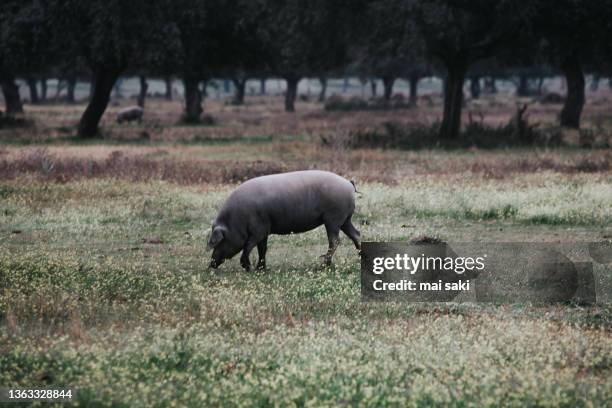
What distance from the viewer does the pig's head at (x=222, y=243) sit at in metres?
12.3

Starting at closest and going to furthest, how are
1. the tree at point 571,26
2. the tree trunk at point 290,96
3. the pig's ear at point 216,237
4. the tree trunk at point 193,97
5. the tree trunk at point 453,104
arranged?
1. the pig's ear at point 216,237
2. the tree at point 571,26
3. the tree trunk at point 453,104
4. the tree trunk at point 193,97
5. the tree trunk at point 290,96

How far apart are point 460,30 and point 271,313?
80.6 ft

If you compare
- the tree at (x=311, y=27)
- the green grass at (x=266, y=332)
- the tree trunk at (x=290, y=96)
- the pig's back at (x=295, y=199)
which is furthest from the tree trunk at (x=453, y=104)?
the tree trunk at (x=290, y=96)

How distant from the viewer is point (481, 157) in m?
28.1

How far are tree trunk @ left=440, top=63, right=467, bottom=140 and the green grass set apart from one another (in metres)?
18.4

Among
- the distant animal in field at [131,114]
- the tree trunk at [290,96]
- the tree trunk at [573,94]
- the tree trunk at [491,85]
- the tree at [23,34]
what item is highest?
the tree at [23,34]

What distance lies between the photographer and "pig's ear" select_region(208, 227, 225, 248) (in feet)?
40.1

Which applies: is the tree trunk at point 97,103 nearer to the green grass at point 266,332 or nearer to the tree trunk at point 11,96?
the green grass at point 266,332

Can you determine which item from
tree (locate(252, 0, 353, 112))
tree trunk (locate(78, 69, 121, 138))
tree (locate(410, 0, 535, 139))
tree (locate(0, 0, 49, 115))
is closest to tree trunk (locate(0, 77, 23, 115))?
tree trunk (locate(78, 69, 121, 138))

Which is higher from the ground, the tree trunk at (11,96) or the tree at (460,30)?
the tree at (460,30)

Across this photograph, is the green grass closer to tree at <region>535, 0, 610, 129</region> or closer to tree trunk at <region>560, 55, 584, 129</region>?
tree at <region>535, 0, 610, 129</region>

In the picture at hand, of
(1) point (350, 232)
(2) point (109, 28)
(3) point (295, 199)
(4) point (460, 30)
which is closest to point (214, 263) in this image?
(3) point (295, 199)

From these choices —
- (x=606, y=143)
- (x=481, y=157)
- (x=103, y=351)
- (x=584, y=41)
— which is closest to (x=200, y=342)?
(x=103, y=351)

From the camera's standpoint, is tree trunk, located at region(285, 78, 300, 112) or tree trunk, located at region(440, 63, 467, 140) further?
tree trunk, located at region(285, 78, 300, 112)
